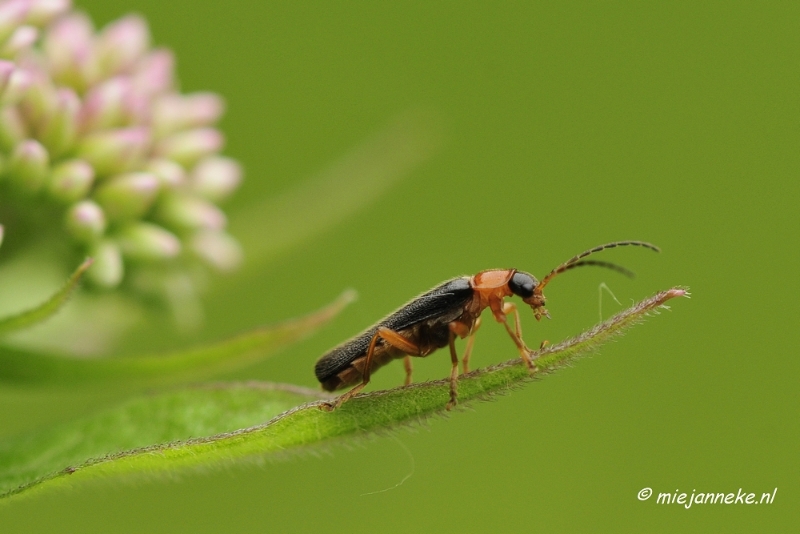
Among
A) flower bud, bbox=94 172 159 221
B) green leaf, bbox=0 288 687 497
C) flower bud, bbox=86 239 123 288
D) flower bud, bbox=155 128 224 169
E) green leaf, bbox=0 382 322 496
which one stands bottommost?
green leaf, bbox=0 288 687 497

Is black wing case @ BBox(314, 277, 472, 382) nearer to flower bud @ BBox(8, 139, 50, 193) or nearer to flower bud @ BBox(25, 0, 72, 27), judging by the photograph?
flower bud @ BBox(8, 139, 50, 193)

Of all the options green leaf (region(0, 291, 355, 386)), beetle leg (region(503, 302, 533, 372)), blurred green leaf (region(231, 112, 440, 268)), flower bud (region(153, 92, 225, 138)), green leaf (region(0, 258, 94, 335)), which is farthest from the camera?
blurred green leaf (region(231, 112, 440, 268))

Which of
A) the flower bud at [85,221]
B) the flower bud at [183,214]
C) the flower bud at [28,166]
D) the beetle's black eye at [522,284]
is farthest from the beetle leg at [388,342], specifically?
the flower bud at [28,166]

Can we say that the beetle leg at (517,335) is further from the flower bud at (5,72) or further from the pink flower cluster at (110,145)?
the flower bud at (5,72)

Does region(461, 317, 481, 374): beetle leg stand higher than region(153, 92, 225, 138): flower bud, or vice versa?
region(153, 92, 225, 138): flower bud

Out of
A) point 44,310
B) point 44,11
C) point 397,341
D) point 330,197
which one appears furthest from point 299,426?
point 330,197

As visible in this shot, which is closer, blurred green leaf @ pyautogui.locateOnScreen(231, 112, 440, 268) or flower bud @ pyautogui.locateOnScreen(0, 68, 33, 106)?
flower bud @ pyautogui.locateOnScreen(0, 68, 33, 106)

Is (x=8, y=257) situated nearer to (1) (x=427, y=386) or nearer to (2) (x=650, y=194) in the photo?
(1) (x=427, y=386)

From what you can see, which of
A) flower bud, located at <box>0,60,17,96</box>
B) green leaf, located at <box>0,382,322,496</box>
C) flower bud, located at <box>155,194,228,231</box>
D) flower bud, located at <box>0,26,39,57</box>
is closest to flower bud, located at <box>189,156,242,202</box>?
flower bud, located at <box>155,194,228,231</box>
